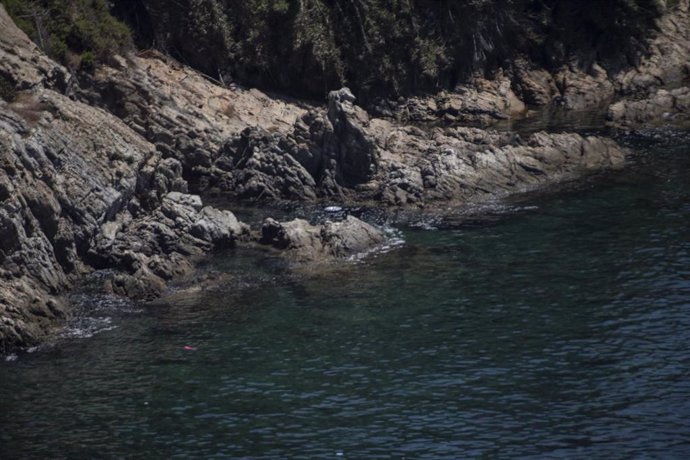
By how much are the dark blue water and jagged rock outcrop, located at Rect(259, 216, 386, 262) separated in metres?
1.68

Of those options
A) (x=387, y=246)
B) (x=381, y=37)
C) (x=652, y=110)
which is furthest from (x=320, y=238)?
(x=381, y=37)

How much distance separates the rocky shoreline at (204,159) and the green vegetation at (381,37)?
2439mm

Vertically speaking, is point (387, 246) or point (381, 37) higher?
point (381, 37)

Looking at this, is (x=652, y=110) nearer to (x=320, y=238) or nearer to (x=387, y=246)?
(x=387, y=246)

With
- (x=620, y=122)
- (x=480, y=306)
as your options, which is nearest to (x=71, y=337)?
(x=480, y=306)

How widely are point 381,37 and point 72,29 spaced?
25.5 m

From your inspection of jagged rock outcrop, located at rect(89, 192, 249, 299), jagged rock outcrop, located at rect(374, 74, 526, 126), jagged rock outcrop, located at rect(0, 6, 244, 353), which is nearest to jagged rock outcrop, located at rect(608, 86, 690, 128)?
jagged rock outcrop, located at rect(374, 74, 526, 126)

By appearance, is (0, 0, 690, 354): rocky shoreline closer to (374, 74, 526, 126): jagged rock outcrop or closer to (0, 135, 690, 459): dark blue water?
(374, 74, 526, 126): jagged rock outcrop

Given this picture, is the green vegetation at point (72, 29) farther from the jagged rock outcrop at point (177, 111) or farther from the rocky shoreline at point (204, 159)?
the rocky shoreline at point (204, 159)

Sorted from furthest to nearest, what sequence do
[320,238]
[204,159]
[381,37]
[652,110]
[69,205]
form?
[381,37] < [652,110] < [204,159] < [320,238] < [69,205]

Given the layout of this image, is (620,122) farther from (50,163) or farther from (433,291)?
(50,163)

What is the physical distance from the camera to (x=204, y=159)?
64.4 meters

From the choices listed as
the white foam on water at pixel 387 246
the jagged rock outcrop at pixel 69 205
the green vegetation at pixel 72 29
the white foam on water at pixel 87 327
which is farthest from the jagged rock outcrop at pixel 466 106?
the white foam on water at pixel 87 327

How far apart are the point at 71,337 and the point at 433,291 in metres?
16.0
